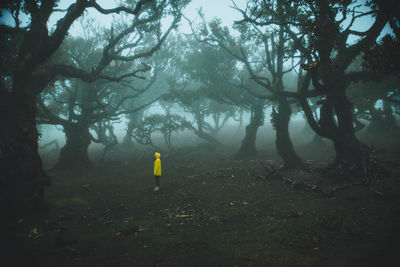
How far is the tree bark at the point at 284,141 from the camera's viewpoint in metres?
18.7

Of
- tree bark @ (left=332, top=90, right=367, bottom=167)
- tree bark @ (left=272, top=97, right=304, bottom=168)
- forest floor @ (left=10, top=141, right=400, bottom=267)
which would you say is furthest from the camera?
tree bark @ (left=272, top=97, right=304, bottom=168)

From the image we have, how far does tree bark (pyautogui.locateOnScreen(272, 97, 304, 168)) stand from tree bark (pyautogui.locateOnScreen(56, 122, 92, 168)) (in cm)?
1873

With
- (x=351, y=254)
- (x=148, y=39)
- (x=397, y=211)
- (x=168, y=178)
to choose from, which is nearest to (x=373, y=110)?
(x=397, y=211)

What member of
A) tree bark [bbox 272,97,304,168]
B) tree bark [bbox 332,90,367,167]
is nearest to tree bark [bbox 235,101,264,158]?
tree bark [bbox 272,97,304,168]

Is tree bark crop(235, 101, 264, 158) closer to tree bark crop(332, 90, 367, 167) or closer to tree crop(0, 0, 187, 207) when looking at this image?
tree bark crop(332, 90, 367, 167)

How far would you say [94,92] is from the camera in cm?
2638

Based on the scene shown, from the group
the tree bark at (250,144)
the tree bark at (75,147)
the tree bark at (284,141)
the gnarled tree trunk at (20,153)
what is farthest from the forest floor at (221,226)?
the tree bark at (250,144)

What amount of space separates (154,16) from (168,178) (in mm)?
13893

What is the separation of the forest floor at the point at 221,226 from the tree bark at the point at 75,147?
7.68 m

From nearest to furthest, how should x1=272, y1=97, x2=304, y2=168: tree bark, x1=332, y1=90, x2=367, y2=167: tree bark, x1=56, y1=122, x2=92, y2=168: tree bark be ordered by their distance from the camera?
x1=332, y1=90, x2=367, y2=167: tree bark < x1=272, y1=97, x2=304, y2=168: tree bark < x1=56, y1=122, x2=92, y2=168: tree bark

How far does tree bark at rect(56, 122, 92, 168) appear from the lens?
885 inches

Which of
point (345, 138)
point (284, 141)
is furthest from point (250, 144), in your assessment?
point (345, 138)

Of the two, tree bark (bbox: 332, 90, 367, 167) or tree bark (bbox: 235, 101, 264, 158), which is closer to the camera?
tree bark (bbox: 332, 90, 367, 167)

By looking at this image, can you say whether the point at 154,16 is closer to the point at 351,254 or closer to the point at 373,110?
the point at 351,254
